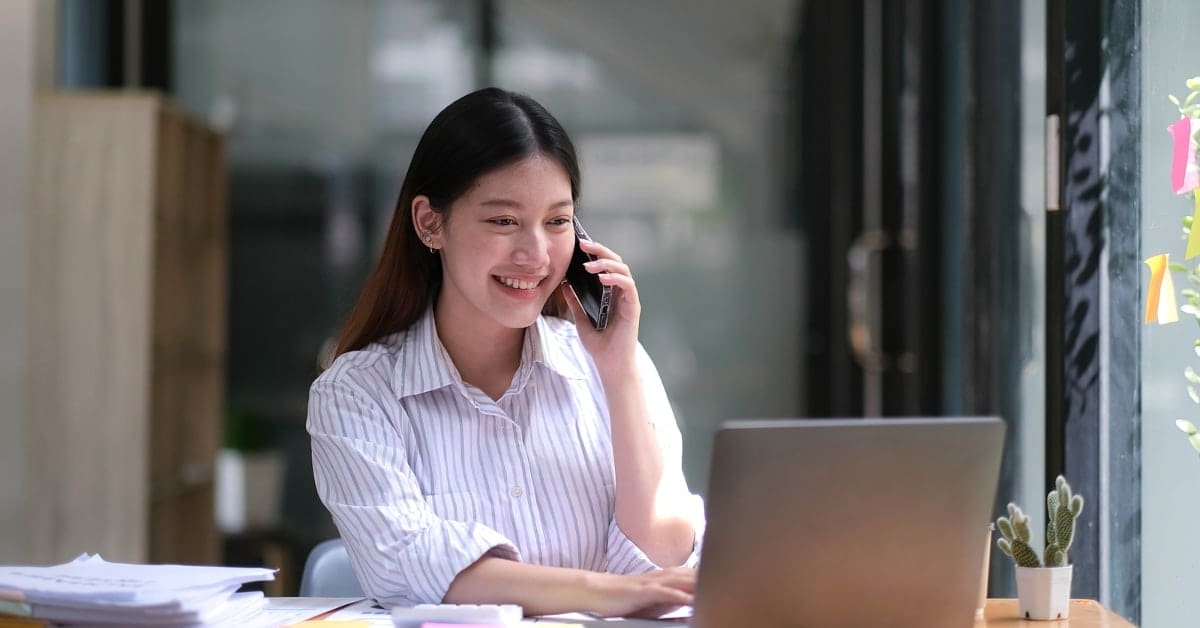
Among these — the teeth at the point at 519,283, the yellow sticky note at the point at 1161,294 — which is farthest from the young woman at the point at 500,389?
the yellow sticky note at the point at 1161,294

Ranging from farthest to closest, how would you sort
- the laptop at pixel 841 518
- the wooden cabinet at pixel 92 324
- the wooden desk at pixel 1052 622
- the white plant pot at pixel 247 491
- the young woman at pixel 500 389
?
the white plant pot at pixel 247 491
the wooden cabinet at pixel 92 324
the young woman at pixel 500 389
the wooden desk at pixel 1052 622
the laptop at pixel 841 518

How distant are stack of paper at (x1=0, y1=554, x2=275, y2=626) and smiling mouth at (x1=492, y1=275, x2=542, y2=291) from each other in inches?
19.6

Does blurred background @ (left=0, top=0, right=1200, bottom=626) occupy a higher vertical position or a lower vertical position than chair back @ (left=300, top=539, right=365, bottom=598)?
higher

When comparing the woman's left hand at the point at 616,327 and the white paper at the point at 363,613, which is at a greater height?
the woman's left hand at the point at 616,327

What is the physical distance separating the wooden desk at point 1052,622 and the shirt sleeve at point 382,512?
574 mm

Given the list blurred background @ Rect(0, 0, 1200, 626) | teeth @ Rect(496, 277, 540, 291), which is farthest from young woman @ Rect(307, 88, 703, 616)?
blurred background @ Rect(0, 0, 1200, 626)

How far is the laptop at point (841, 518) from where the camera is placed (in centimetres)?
120

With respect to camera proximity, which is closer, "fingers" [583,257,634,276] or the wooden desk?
the wooden desk

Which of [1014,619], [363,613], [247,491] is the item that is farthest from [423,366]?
[247,491]

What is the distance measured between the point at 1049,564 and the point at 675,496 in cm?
50

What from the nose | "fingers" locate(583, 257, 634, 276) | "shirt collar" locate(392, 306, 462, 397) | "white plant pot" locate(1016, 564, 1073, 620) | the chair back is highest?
the nose

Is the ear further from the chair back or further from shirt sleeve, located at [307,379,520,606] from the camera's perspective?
the chair back

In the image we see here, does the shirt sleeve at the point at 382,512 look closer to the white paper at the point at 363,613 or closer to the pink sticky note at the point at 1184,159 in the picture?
the white paper at the point at 363,613

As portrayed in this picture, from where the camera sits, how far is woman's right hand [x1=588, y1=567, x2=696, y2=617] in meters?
1.41
